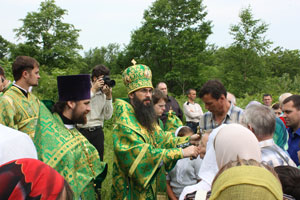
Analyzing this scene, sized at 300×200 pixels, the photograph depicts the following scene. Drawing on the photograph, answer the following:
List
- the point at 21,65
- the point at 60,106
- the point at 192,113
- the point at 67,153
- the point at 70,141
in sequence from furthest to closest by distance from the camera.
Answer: the point at 192,113 → the point at 21,65 → the point at 60,106 → the point at 70,141 → the point at 67,153

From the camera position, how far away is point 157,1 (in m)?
26.5

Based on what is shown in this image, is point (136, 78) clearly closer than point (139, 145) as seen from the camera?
No

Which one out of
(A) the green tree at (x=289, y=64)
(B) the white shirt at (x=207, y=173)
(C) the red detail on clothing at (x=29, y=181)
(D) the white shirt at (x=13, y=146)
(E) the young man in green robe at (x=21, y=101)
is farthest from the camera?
(A) the green tree at (x=289, y=64)

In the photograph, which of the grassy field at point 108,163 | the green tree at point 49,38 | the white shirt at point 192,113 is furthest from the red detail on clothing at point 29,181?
the green tree at point 49,38

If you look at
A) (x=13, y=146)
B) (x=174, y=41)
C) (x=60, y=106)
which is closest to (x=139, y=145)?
(x=60, y=106)

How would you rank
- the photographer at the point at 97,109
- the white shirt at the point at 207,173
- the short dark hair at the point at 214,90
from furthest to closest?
the photographer at the point at 97,109, the short dark hair at the point at 214,90, the white shirt at the point at 207,173

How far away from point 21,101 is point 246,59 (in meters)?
17.8

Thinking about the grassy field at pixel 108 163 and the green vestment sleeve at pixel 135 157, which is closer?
the green vestment sleeve at pixel 135 157

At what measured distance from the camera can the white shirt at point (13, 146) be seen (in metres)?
1.53

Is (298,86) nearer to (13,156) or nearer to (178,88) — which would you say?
(178,88)

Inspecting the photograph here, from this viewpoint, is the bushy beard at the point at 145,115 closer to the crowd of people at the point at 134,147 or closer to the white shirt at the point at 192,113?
the crowd of people at the point at 134,147

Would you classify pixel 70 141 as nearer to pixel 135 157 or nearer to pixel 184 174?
pixel 135 157

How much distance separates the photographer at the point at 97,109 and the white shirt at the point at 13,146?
299cm

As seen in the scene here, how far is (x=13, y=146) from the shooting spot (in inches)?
62.0
